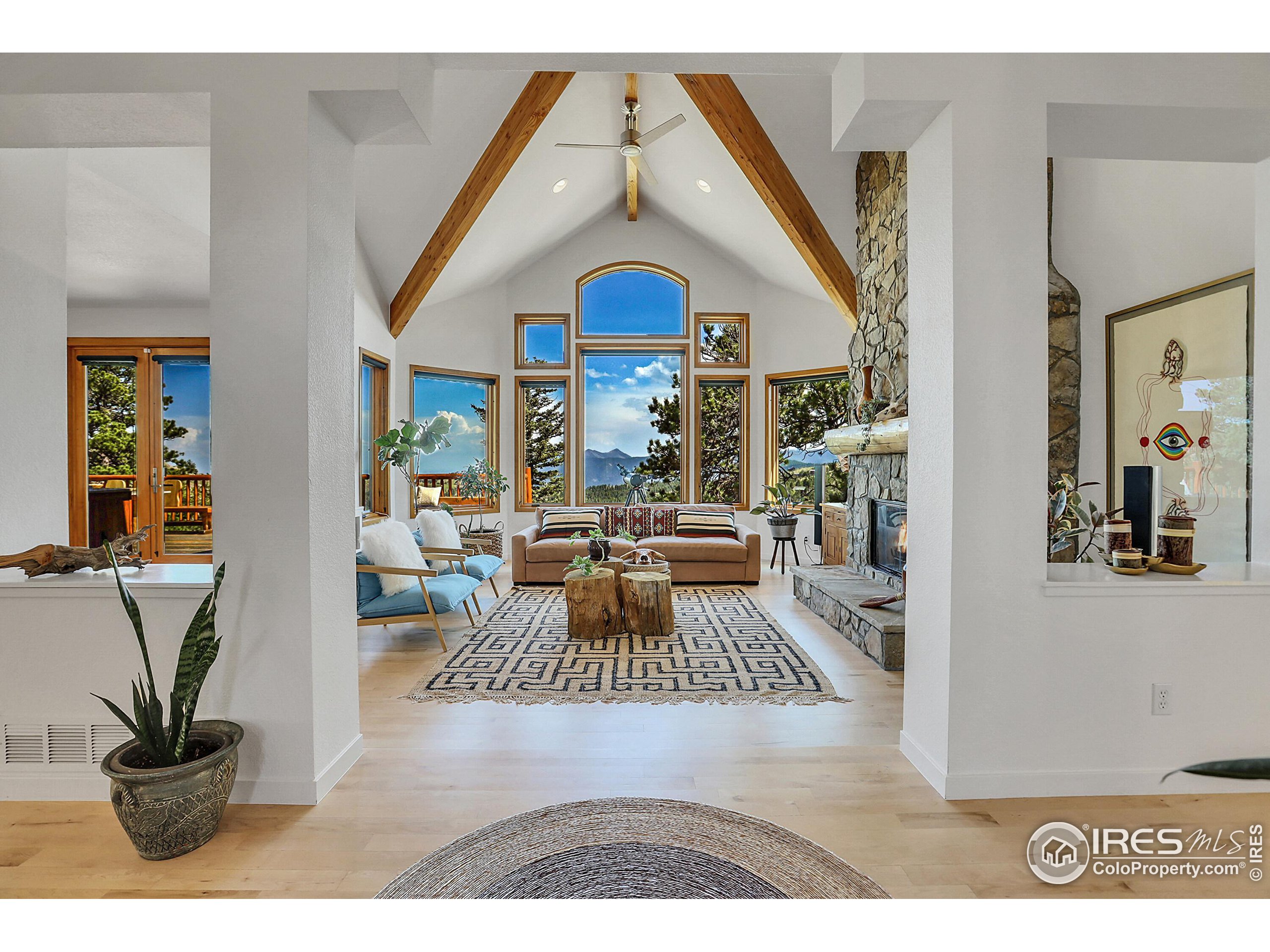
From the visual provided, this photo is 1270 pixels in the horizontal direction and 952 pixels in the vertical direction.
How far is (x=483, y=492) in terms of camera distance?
25.9 feet

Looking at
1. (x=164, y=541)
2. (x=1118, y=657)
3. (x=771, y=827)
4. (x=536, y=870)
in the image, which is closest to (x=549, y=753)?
(x=536, y=870)

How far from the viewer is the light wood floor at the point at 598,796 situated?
6.15 ft

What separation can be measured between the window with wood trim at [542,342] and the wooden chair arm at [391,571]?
4595 mm

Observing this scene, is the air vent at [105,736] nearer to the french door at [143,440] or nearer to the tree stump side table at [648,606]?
the tree stump side table at [648,606]

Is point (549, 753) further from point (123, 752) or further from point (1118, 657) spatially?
point (1118, 657)

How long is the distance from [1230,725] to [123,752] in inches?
148

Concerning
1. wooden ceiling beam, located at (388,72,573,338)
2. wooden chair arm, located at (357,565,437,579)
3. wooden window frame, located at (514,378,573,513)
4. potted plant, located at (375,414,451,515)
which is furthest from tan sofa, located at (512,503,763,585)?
wooden ceiling beam, located at (388,72,573,338)

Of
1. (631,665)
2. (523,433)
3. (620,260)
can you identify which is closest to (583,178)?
(620,260)

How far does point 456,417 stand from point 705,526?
3.33m

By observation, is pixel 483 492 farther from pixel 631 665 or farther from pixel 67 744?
pixel 67 744

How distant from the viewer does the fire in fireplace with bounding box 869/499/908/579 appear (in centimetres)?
495

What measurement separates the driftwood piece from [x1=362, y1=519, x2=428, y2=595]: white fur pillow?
1677mm

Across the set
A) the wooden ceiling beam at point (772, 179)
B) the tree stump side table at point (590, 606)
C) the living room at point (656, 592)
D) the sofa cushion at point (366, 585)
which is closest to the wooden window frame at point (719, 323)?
the wooden ceiling beam at point (772, 179)

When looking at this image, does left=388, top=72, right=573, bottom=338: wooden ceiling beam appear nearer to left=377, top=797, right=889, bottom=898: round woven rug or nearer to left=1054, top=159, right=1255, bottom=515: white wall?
left=1054, top=159, right=1255, bottom=515: white wall
